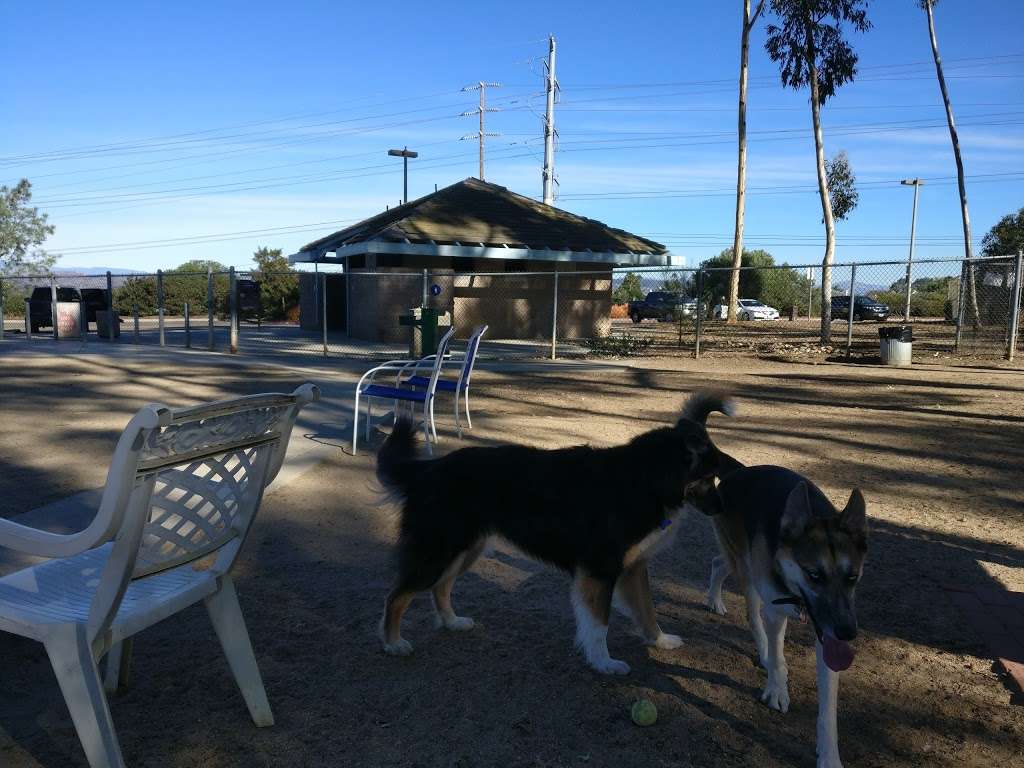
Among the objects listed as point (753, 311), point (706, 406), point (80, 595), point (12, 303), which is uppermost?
point (753, 311)

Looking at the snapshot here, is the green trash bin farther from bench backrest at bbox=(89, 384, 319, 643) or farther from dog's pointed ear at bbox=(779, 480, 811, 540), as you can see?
dog's pointed ear at bbox=(779, 480, 811, 540)

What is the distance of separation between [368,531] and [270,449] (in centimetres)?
248

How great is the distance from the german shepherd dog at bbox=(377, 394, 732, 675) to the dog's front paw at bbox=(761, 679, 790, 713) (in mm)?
600

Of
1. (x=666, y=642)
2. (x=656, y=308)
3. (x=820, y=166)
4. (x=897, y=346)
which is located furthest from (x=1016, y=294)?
(x=656, y=308)

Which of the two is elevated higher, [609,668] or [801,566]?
[801,566]

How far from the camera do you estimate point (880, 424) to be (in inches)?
371

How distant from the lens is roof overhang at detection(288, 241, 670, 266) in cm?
2094

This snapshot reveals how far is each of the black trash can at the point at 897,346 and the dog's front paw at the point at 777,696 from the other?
14430 mm

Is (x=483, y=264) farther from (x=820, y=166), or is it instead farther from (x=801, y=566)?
(x=801, y=566)

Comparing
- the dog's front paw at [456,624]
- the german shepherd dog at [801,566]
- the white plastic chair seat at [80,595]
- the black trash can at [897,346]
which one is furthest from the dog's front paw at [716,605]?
the black trash can at [897,346]

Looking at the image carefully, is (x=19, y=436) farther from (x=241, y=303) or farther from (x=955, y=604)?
(x=241, y=303)

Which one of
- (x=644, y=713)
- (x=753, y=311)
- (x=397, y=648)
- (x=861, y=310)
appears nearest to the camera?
(x=644, y=713)

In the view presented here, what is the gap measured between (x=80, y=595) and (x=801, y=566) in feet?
7.96

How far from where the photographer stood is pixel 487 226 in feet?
78.4
